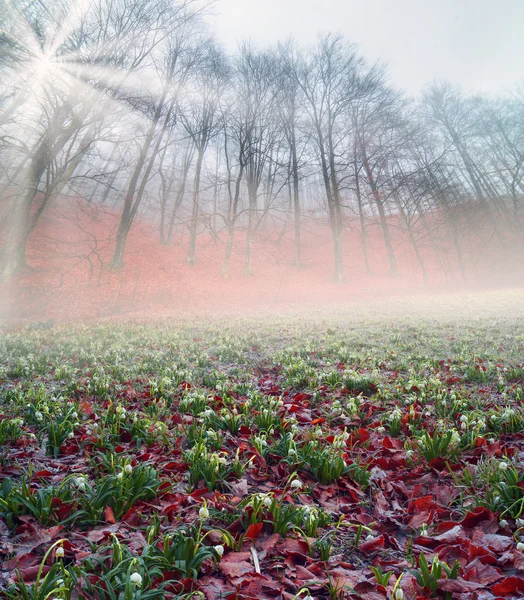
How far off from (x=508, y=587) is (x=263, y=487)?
61.4 inches

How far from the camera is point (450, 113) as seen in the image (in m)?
33.4

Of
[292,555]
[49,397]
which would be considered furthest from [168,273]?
[292,555]

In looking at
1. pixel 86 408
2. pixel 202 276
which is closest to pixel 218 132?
pixel 202 276

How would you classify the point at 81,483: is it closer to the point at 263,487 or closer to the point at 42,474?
the point at 42,474

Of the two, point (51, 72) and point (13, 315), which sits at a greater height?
point (51, 72)

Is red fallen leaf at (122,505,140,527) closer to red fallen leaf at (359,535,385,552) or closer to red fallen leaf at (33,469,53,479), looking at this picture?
red fallen leaf at (33,469,53,479)

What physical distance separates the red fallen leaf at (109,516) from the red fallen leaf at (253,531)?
84cm

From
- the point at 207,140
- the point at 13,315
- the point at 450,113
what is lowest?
the point at 13,315

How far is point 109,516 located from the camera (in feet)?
7.00

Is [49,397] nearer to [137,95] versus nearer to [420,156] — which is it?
[137,95]

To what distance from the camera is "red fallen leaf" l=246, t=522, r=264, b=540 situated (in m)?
1.99

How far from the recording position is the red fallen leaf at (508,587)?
1.59 metres

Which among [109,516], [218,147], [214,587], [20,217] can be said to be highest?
[218,147]

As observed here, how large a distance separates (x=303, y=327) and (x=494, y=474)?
352 inches
